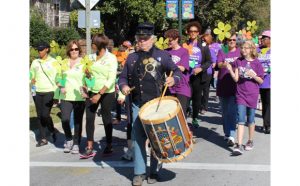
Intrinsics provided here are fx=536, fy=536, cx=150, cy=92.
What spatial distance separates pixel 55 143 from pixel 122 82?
332cm

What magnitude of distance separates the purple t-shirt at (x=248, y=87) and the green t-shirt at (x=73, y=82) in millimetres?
2366

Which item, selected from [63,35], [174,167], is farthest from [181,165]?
[63,35]

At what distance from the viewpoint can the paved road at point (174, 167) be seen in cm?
650

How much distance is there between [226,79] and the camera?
8648 mm

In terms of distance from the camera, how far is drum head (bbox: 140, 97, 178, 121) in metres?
5.66

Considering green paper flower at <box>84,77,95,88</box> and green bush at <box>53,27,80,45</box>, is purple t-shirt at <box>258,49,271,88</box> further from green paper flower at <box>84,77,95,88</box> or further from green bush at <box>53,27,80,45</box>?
green bush at <box>53,27,80,45</box>

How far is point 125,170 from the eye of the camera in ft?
23.2

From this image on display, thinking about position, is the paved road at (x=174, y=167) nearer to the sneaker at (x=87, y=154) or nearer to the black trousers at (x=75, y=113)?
the sneaker at (x=87, y=154)

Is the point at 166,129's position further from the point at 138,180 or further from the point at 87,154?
the point at 87,154

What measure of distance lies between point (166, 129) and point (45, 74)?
144 inches

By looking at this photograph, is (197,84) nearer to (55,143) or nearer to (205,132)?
(205,132)
